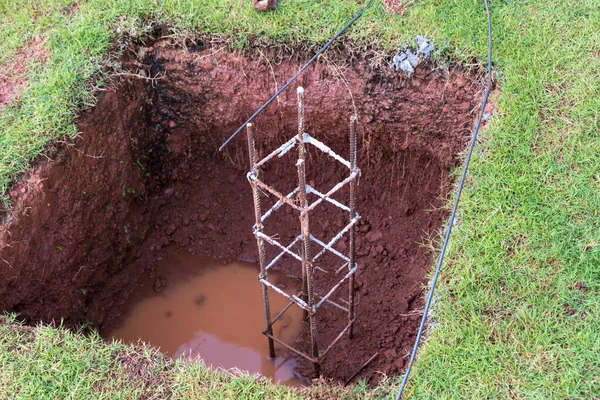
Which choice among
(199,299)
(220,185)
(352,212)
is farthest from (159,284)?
(352,212)

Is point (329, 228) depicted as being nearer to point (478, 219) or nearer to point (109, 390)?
point (478, 219)

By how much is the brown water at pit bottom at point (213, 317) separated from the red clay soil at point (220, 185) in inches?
4.5

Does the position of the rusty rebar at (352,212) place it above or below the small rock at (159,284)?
above

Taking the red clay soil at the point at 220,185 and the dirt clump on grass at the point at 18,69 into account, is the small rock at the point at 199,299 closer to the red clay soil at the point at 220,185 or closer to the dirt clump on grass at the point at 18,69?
the red clay soil at the point at 220,185

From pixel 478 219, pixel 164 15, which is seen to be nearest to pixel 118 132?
pixel 164 15

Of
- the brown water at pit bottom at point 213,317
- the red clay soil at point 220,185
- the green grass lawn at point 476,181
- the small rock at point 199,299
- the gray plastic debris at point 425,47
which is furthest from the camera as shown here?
the small rock at point 199,299

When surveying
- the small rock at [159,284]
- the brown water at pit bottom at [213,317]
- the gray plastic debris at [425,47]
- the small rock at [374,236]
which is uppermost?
the gray plastic debris at [425,47]

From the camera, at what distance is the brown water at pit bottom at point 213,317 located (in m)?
4.55

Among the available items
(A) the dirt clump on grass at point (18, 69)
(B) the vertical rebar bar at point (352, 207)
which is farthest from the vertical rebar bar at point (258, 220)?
(A) the dirt clump on grass at point (18, 69)

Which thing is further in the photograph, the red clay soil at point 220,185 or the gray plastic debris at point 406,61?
the gray plastic debris at point 406,61

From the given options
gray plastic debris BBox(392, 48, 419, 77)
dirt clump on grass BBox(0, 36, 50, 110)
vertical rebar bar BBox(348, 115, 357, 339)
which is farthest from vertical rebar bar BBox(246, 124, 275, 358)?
dirt clump on grass BBox(0, 36, 50, 110)

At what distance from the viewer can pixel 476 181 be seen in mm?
3857

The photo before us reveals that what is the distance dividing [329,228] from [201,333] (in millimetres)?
1323

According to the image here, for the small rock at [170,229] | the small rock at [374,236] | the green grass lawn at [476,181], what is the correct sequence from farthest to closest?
the small rock at [170,229] → the small rock at [374,236] → the green grass lawn at [476,181]
